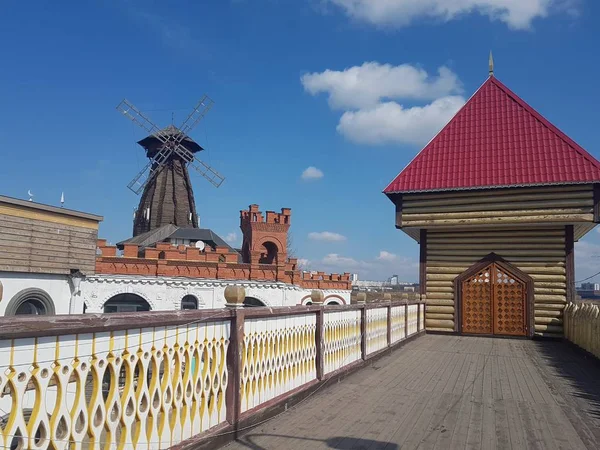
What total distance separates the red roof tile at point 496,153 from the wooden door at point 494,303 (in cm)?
269

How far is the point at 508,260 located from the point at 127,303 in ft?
67.3

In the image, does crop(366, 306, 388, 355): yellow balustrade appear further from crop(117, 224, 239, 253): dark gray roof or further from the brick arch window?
crop(117, 224, 239, 253): dark gray roof

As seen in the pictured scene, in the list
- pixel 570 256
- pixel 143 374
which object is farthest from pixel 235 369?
pixel 570 256

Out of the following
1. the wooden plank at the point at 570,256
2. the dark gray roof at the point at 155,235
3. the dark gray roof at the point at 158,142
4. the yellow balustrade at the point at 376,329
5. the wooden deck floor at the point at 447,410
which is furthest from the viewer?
the dark gray roof at the point at 158,142

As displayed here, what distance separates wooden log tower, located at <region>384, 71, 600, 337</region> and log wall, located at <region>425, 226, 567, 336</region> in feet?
0.09

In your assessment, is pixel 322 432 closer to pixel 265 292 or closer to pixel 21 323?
pixel 21 323

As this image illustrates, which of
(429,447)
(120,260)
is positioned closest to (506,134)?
(429,447)

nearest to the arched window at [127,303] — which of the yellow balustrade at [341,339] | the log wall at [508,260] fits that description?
the log wall at [508,260]

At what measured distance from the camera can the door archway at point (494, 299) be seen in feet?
44.8

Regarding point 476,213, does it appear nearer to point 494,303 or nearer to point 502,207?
point 502,207

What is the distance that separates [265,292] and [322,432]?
82.5 ft

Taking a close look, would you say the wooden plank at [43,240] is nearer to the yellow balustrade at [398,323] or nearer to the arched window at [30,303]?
the arched window at [30,303]

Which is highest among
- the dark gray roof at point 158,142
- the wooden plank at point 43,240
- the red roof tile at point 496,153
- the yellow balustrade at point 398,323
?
the dark gray roof at point 158,142

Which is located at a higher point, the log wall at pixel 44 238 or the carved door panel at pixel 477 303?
the log wall at pixel 44 238
